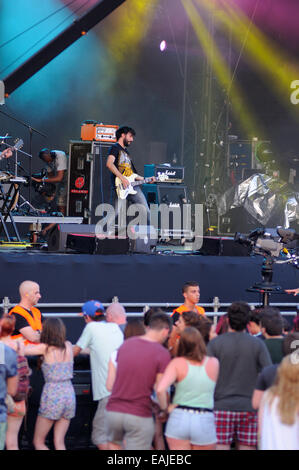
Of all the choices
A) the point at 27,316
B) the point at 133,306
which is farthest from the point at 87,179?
the point at 27,316

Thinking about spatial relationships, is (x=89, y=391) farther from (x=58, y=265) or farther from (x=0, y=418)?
(x=58, y=265)

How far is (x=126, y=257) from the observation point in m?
7.77

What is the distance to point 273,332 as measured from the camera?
4559 millimetres

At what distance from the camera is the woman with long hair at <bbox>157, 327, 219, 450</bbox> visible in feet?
13.4

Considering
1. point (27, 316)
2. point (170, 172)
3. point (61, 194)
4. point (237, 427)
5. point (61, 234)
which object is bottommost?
point (237, 427)

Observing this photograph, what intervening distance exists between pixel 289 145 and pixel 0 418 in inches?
436

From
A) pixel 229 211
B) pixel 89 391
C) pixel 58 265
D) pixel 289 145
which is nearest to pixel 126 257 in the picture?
pixel 58 265

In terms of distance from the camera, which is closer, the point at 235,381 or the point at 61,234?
A: the point at 235,381

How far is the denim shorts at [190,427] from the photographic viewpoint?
13.3 ft

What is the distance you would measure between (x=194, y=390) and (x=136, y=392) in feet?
1.08

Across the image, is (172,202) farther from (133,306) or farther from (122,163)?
(133,306)

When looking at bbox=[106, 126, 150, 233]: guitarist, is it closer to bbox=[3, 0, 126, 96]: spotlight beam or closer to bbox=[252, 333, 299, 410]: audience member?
bbox=[3, 0, 126, 96]: spotlight beam

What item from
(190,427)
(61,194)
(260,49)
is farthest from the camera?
(260,49)

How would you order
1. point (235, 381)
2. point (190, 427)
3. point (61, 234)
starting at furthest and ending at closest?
point (61, 234) < point (235, 381) < point (190, 427)
